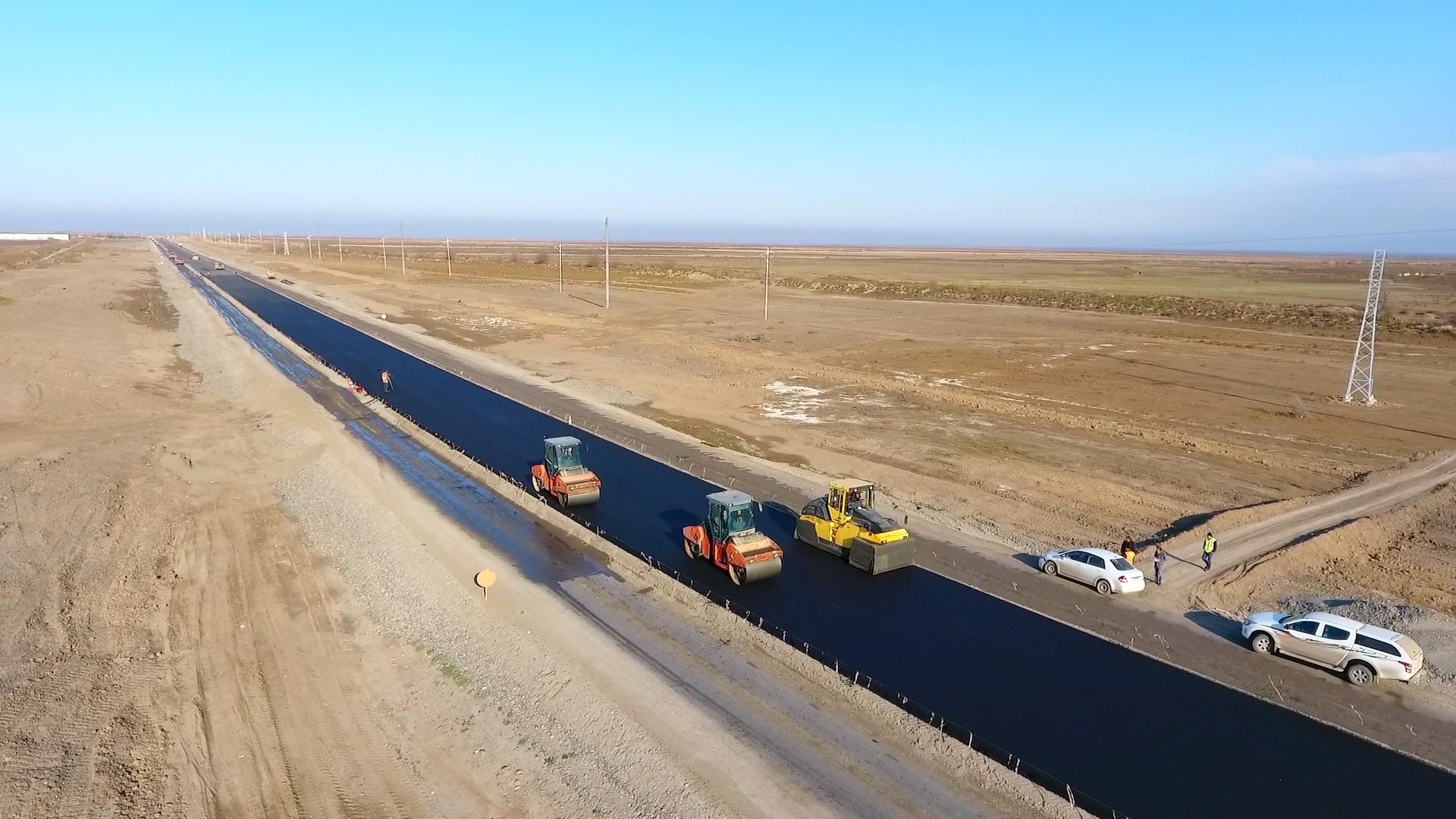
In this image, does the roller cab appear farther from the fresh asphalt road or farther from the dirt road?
the dirt road

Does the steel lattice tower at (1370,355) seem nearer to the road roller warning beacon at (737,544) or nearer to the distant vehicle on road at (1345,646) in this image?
the distant vehicle on road at (1345,646)

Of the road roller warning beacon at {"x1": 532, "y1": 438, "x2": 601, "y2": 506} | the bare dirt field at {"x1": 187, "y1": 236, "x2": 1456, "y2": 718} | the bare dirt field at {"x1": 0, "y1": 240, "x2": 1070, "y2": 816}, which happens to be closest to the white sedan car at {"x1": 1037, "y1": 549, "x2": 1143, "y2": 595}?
the bare dirt field at {"x1": 187, "y1": 236, "x2": 1456, "y2": 718}

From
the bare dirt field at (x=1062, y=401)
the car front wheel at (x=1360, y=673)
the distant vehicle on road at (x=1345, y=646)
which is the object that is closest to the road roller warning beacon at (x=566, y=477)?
the bare dirt field at (x=1062, y=401)

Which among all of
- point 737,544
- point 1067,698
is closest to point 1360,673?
point 1067,698

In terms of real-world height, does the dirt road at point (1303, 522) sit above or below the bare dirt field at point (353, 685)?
above

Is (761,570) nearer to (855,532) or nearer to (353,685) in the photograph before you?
(855,532)

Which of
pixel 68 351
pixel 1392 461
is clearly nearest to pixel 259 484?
pixel 68 351
